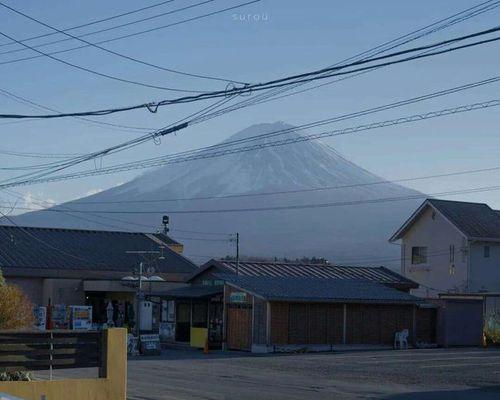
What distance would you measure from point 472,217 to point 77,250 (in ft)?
82.7

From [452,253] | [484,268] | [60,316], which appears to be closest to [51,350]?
[60,316]

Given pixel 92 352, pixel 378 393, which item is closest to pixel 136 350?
pixel 378 393

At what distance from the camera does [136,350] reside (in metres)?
39.6

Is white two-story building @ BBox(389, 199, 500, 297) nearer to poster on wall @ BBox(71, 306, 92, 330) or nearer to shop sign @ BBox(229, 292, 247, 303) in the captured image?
shop sign @ BBox(229, 292, 247, 303)

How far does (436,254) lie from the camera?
6338cm

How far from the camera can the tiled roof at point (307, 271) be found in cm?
4956

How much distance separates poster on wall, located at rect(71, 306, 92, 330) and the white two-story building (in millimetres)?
24126

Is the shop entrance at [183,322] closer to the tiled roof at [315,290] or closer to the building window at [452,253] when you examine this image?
the tiled roof at [315,290]

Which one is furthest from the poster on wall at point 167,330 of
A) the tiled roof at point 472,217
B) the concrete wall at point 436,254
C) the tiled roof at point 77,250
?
the tiled roof at point 472,217

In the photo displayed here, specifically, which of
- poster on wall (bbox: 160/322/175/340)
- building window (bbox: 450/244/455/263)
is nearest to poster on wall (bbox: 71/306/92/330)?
poster on wall (bbox: 160/322/175/340)

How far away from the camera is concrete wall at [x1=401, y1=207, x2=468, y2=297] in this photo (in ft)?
201

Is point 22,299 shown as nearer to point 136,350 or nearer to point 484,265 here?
point 136,350

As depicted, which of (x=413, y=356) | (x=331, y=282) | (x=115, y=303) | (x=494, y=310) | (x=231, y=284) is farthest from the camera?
(x=115, y=303)

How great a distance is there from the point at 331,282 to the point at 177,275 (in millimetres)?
14651
